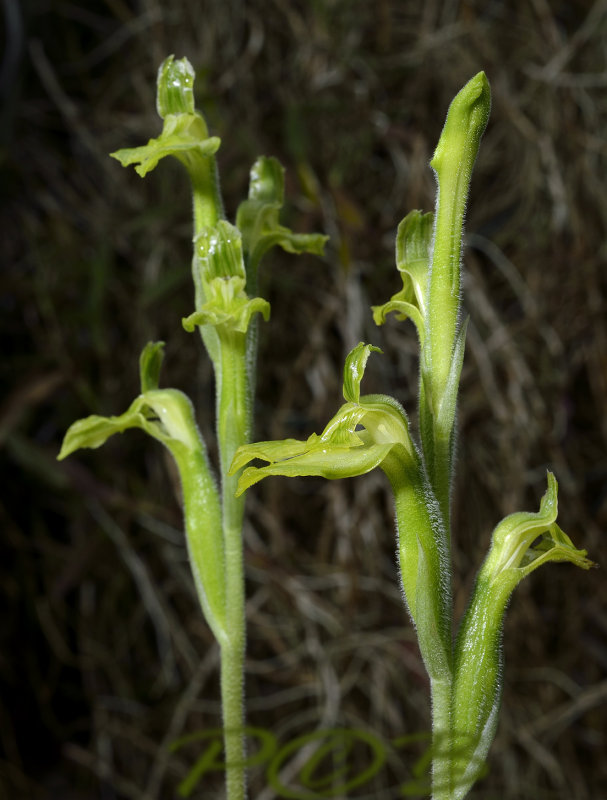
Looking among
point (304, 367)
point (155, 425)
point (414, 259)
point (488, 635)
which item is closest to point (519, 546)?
point (488, 635)

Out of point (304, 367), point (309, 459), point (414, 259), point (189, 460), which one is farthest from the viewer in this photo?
point (304, 367)

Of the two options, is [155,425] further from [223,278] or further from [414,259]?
[414,259]

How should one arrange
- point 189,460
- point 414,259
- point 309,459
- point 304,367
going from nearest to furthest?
point 309,459
point 414,259
point 189,460
point 304,367

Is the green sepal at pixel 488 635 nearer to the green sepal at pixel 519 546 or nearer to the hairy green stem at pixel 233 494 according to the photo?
the green sepal at pixel 519 546

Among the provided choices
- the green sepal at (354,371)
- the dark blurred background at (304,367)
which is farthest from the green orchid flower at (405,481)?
the dark blurred background at (304,367)

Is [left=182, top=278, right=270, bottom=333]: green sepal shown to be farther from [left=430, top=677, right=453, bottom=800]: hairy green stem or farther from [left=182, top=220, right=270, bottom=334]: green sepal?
[left=430, top=677, right=453, bottom=800]: hairy green stem

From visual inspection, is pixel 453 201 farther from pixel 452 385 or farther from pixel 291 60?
pixel 291 60
